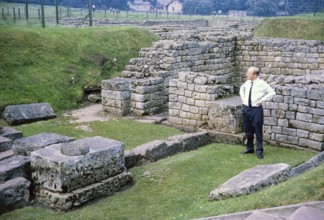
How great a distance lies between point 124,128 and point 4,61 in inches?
233

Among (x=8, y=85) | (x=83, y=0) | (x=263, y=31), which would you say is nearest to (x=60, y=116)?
(x=8, y=85)

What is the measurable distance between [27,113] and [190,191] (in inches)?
306

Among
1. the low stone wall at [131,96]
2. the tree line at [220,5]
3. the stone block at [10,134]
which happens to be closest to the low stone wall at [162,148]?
the stone block at [10,134]

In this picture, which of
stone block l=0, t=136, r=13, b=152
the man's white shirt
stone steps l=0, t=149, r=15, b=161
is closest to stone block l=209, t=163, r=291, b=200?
the man's white shirt

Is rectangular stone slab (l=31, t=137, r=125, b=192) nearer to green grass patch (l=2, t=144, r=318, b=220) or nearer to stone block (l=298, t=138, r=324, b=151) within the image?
green grass patch (l=2, t=144, r=318, b=220)

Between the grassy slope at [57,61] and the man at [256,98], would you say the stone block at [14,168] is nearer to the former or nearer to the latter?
the man at [256,98]

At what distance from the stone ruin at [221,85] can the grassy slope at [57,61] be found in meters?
1.92

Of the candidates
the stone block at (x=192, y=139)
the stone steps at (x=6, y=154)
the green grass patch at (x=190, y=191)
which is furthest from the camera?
the stone block at (x=192, y=139)

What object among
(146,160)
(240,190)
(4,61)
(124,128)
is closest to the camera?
(240,190)

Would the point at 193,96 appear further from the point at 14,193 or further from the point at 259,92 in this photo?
the point at 14,193

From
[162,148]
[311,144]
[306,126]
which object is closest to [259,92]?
[306,126]

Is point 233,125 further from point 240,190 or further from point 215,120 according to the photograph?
point 240,190

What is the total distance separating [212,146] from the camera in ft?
38.5

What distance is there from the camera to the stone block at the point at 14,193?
7.51 m
